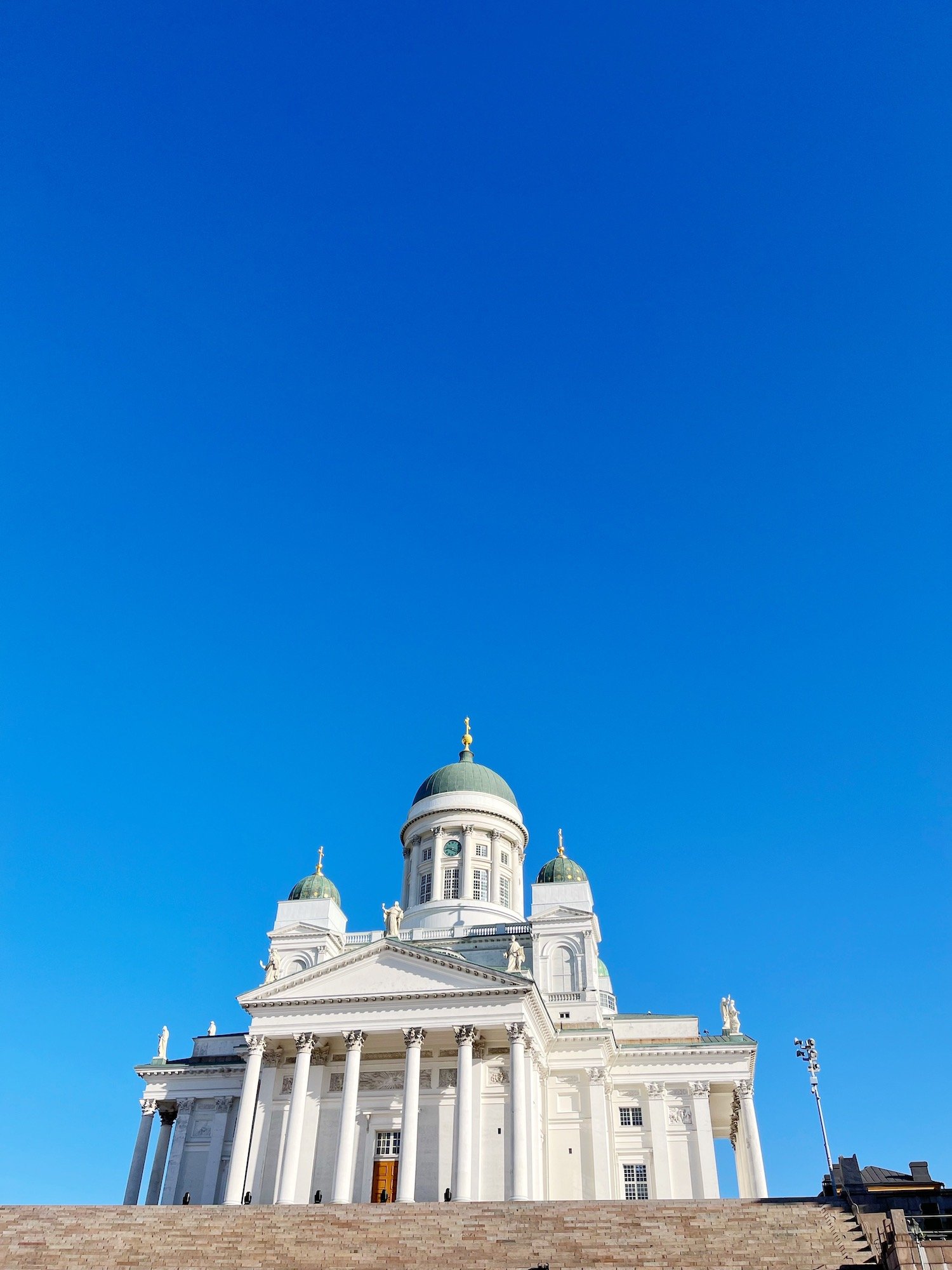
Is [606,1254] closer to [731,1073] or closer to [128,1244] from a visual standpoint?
[128,1244]

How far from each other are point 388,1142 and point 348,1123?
3.60 m

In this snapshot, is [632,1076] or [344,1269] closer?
[344,1269]

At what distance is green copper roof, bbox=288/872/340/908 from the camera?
172ft

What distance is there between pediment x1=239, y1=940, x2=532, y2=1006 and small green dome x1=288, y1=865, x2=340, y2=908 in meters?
11.7

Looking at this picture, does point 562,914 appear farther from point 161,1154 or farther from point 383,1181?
point 161,1154

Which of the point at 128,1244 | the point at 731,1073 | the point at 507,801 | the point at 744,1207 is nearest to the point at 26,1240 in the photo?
the point at 128,1244

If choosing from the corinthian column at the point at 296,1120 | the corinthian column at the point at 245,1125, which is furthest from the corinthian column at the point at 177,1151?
the corinthian column at the point at 296,1120

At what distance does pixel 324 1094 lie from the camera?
40594mm

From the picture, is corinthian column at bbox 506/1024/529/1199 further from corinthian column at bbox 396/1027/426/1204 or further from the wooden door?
the wooden door

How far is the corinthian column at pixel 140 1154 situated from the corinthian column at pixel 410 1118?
14167mm

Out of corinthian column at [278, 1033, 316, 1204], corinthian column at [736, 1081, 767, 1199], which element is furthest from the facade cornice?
corinthian column at [736, 1081, 767, 1199]

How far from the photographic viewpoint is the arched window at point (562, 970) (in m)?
46.4

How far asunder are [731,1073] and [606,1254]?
2044 cm

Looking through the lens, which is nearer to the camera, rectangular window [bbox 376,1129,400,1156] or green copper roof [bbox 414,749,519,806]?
rectangular window [bbox 376,1129,400,1156]
